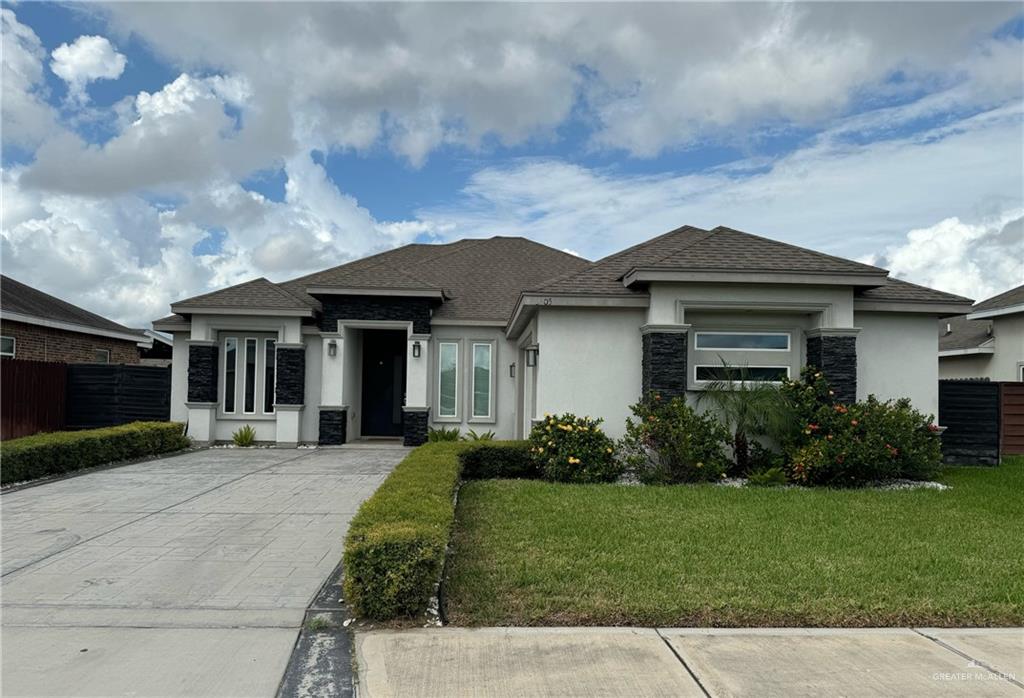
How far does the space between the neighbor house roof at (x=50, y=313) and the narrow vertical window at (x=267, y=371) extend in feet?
21.9

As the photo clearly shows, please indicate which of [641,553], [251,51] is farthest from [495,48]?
[641,553]

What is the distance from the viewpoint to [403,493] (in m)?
6.35

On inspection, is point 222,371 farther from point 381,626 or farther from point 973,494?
point 973,494

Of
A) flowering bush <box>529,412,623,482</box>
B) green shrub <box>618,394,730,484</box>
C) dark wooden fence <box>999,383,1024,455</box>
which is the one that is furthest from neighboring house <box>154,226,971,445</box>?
dark wooden fence <box>999,383,1024,455</box>

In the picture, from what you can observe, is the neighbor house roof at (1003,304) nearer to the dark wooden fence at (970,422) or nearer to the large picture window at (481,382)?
the dark wooden fence at (970,422)

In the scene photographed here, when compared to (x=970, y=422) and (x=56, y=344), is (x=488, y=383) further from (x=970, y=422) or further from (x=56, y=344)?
(x=56, y=344)

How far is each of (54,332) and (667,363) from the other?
58.0 feet

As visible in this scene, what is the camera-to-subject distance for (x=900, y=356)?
1125 centimetres

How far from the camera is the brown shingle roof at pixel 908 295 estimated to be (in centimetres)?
1095

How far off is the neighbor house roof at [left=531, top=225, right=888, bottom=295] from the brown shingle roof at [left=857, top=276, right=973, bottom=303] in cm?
78

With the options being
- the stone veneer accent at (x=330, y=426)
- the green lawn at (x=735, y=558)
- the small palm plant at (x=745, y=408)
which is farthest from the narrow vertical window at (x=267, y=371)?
the small palm plant at (x=745, y=408)

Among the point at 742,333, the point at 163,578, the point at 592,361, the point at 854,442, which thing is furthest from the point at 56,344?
the point at 854,442

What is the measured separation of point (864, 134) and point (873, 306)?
147 inches

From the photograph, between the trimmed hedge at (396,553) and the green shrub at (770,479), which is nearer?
the trimmed hedge at (396,553)
